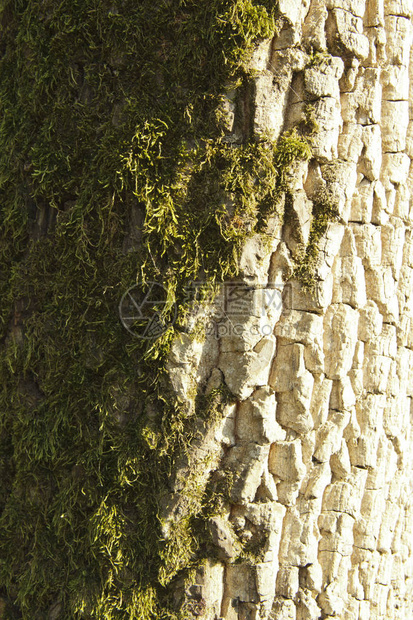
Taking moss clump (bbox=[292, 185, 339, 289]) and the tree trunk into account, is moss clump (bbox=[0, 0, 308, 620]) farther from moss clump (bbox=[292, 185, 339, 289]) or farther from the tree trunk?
moss clump (bbox=[292, 185, 339, 289])

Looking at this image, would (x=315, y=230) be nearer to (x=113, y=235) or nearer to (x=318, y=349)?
(x=318, y=349)

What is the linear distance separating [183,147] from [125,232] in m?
0.36

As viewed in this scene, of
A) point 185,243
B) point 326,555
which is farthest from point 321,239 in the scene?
point 326,555

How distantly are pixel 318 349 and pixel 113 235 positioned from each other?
2.77 feet

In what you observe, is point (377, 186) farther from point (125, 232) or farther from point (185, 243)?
point (125, 232)

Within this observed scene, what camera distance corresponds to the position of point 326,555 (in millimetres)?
1921

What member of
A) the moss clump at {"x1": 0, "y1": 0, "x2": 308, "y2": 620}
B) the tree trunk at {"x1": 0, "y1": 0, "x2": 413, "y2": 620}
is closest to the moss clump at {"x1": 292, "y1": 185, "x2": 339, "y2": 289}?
the tree trunk at {"x1": 0, "y1": 0, "x2": 413, "y2": 620}

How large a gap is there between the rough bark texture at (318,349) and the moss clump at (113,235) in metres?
0.11

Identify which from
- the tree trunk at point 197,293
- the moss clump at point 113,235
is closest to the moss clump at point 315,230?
the tree trunk at point 197,293

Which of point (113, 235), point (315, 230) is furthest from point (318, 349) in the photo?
point (113, 235)

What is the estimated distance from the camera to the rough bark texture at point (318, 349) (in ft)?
5.79

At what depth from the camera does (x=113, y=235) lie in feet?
5.89

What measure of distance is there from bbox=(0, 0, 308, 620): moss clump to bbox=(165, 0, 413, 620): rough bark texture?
111mm

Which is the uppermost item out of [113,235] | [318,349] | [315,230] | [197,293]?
[315,230]
